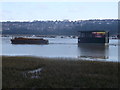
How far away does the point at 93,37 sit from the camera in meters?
92.9

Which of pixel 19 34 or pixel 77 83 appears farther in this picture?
pixel 19 34

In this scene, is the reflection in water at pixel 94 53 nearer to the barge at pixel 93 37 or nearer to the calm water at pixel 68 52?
the calm water at pixel 68 52

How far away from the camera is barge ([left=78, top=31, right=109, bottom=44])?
9144 cm

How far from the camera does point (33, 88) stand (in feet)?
27.7

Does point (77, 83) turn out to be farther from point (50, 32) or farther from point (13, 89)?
point (50, 32)

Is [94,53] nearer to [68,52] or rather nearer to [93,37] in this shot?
[68,52]

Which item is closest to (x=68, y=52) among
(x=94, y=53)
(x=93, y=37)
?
(x=94, y=53)

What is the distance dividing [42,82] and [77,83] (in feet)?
4.35

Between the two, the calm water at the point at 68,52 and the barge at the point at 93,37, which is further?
the barge at the point at 93,37

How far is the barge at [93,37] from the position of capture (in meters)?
91.4

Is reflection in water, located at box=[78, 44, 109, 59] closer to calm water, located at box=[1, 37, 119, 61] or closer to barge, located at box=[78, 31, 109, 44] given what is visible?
calm water, located at box=[1, 37, 119, 61]

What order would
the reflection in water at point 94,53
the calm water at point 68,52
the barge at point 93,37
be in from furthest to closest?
the barge at point 93,37, the reflection in water at point 94,53, the calm water at point 68,52

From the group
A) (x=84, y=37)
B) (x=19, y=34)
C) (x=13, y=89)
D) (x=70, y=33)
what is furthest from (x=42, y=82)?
(x=70, y=33)

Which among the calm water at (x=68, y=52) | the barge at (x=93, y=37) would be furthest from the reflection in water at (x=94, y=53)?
the barge at (x=93, y=37)
